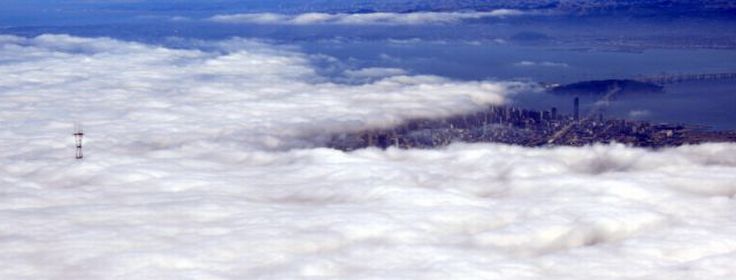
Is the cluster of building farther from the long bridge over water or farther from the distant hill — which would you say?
the long bridge over water

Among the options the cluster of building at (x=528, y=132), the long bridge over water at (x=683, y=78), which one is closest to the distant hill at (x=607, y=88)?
the long bridge over water at (x=683, y=78)

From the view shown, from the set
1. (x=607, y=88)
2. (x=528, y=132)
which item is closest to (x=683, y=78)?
(x=607, y=88)

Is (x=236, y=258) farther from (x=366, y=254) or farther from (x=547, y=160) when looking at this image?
(x=547, y=160)

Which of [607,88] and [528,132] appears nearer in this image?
[528,132]

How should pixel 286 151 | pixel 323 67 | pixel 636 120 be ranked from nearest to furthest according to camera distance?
pixel 286 151 → pixel 636 120 → pixel 323 67

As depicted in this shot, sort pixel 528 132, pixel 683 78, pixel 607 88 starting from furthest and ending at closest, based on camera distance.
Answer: pixel 683 78 < pixel 607 88 < pixel 528 132

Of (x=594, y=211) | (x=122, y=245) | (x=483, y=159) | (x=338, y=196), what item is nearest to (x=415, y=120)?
(x=483, y=159)

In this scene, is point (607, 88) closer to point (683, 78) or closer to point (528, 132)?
point (683, 78)

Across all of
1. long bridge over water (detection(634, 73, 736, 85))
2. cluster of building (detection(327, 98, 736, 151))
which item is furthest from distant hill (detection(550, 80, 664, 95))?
cluster of building (detection(327, 98, 736, 151))
